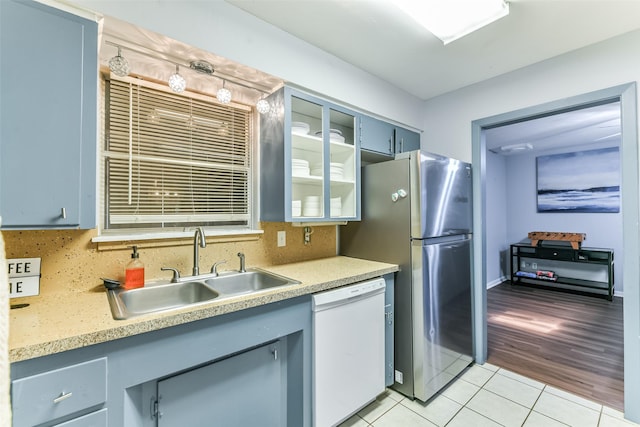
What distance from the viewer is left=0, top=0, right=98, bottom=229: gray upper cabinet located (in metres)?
1.01

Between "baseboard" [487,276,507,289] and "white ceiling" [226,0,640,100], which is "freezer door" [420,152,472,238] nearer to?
"white ceiling" [226,0,640,100]

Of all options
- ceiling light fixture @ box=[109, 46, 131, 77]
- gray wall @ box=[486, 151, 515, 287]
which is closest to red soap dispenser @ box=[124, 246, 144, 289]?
ceiling light fixture @ box=[109, 46, 131, 77]

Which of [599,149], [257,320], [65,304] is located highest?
[599,149]

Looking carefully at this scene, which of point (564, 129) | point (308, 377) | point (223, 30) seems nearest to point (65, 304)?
point (308, 377)

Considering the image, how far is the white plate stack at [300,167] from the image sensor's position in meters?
1.95

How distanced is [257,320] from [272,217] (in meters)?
0.75

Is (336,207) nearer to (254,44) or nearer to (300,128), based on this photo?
(300,128)

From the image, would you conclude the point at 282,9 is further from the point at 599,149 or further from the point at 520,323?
the point at 599,149

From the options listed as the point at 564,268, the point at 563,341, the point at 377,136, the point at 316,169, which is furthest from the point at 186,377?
the point at 564,268

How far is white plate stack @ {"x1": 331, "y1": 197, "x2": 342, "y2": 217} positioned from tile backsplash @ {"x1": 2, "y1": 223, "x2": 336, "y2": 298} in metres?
0.34

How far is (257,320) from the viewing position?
4.45ft

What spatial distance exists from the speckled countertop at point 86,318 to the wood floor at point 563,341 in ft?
6.81

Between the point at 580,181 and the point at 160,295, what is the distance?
6044mm

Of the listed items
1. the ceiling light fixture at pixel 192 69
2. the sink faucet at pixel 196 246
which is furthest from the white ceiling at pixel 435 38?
the sink faucet at pixel 196 246
